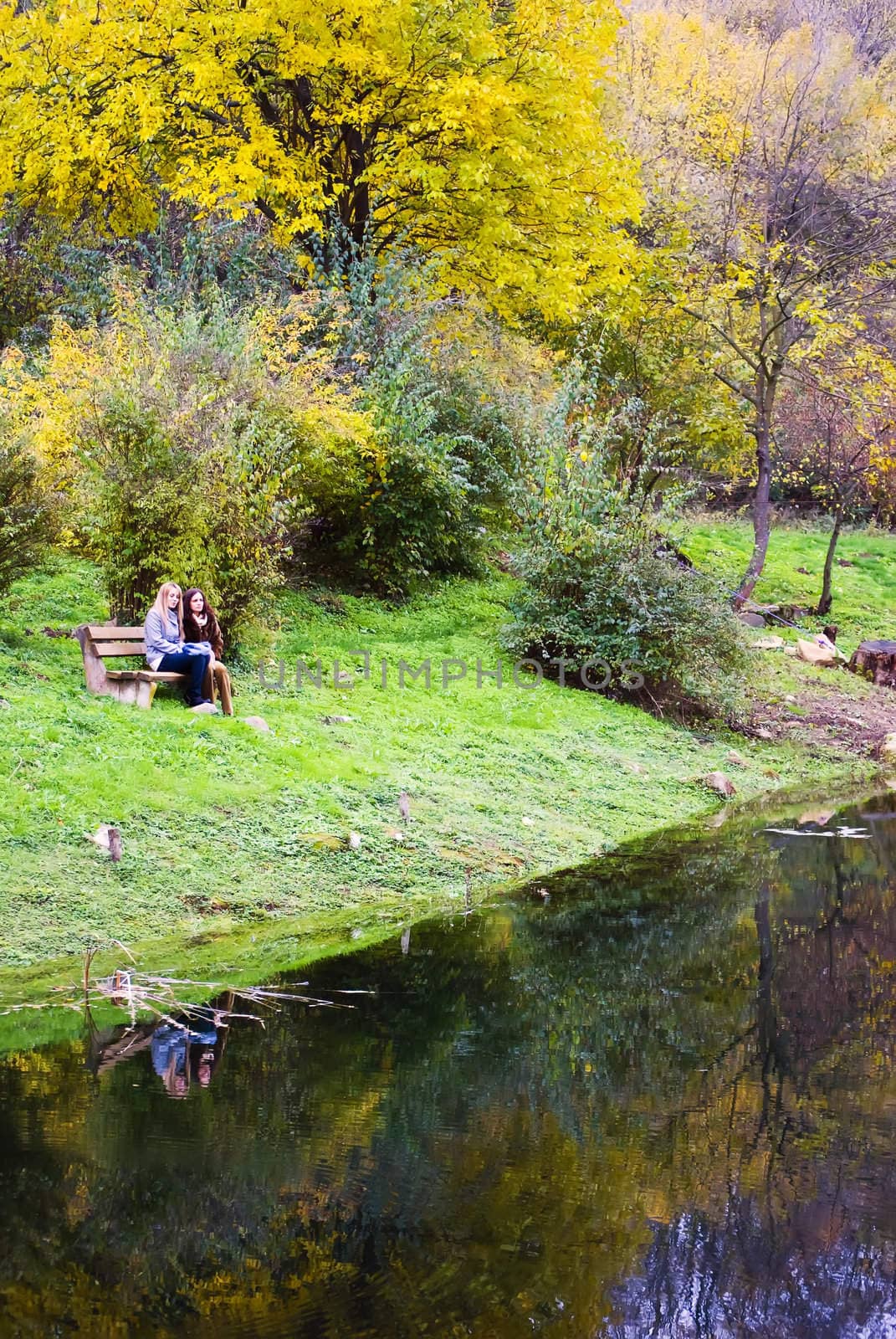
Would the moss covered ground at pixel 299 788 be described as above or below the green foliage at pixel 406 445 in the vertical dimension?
below

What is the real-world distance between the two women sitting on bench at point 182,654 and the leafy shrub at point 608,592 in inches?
207

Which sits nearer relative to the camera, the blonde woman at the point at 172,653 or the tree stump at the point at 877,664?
the blonde woman at the point at 172,653

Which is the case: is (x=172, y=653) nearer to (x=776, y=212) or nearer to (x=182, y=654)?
(x=182, y=654)

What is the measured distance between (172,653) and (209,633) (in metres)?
0.96

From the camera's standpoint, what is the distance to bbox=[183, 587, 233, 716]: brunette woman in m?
10.7

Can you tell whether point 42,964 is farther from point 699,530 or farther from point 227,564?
point 699,530

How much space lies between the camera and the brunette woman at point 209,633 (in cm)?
1074

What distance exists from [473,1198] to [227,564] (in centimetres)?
897

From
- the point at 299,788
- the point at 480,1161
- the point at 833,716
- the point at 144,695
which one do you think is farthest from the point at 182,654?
the point at 833,716

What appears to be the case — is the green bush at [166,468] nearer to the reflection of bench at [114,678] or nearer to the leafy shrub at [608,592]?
the reflection of bench at [114,678]

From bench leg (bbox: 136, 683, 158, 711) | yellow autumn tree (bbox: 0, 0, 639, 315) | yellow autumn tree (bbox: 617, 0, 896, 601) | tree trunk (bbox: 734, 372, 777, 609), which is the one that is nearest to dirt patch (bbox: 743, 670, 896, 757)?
tree trunk (bbox: 734, 372, 777, 609)

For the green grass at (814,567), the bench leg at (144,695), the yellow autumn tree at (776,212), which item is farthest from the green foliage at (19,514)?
the green grass at (814,567)

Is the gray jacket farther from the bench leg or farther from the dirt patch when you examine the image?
the dirt patch

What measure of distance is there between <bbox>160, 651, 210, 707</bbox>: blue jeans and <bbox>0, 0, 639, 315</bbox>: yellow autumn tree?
8.75 meters
